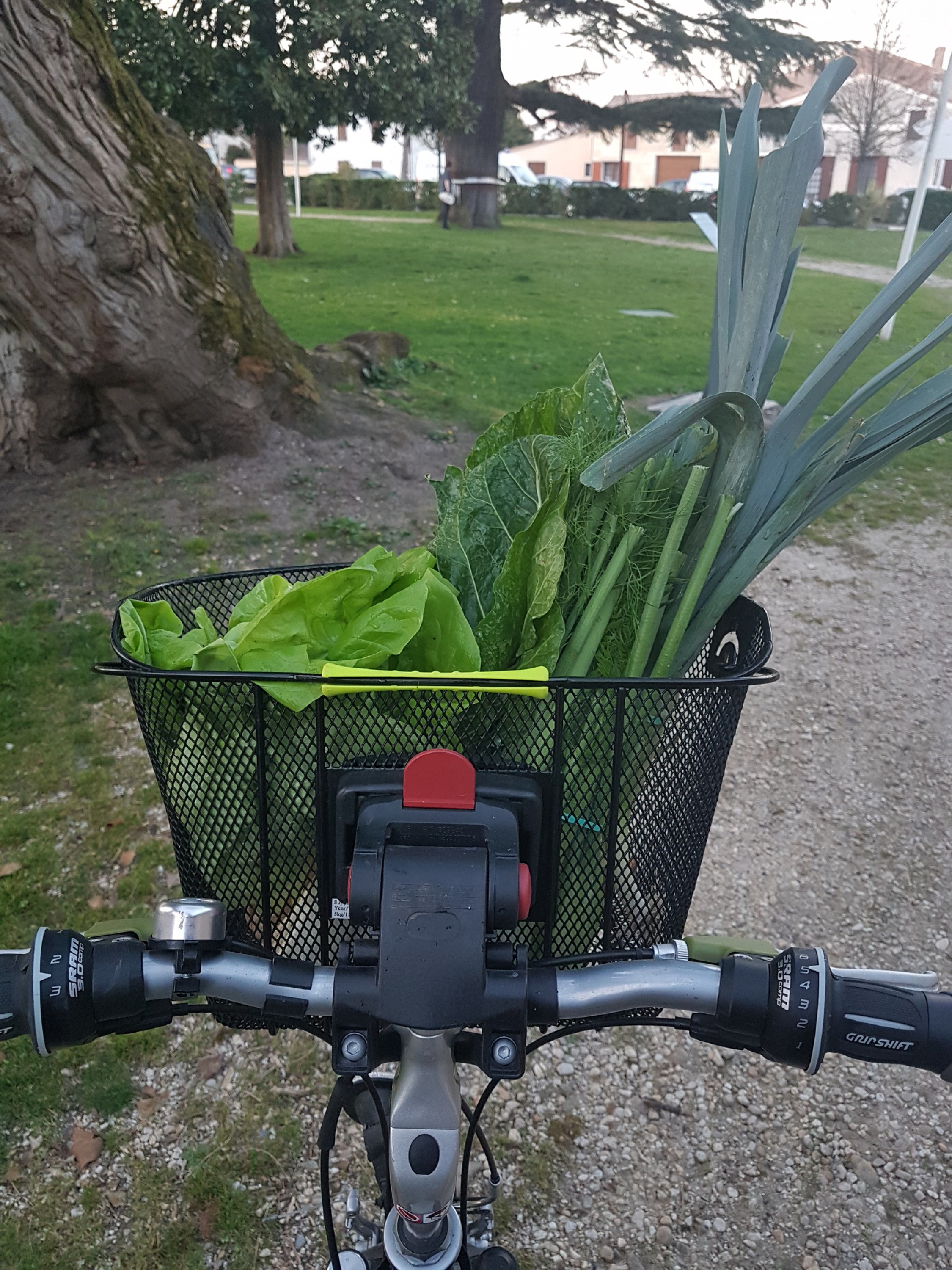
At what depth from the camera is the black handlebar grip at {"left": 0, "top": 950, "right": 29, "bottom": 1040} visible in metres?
1.03

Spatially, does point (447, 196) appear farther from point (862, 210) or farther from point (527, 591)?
point (527, 591)

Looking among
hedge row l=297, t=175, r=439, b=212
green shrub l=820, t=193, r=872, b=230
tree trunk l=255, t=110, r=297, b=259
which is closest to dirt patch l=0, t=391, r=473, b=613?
tree trunk l=255, t=110, r=297, b=259

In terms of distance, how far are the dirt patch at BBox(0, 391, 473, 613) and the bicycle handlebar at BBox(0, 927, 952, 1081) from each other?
3.80 meters

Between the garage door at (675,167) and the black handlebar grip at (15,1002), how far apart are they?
49.3 meters

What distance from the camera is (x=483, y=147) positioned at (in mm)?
25891

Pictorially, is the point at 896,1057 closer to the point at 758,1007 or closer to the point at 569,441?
the point at 758,1007

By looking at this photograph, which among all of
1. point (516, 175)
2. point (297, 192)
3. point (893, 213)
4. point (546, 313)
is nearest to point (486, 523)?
point (546, 313)

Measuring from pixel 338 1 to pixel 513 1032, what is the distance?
43.6 feet

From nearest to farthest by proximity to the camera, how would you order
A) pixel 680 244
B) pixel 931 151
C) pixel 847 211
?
pixel 931 151 → pixel 680 244 → pixel 847 211

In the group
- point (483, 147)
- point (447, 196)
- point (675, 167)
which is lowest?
point (447, 196)

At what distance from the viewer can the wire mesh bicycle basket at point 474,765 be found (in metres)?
Answer: 1.10

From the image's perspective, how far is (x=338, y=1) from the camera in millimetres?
11602

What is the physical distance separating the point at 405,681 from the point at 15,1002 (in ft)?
1.73

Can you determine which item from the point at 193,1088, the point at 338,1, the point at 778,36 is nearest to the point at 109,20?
the point at 338,1
